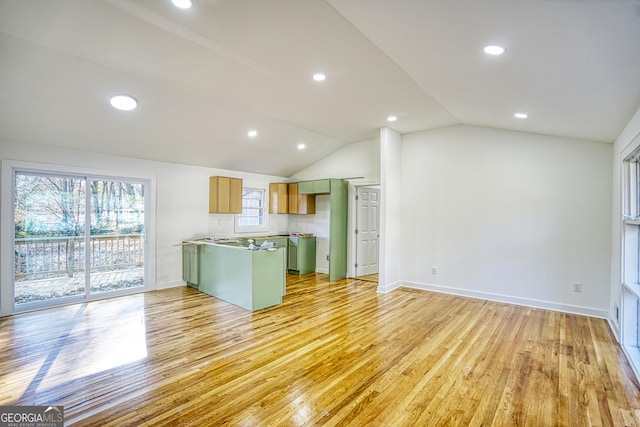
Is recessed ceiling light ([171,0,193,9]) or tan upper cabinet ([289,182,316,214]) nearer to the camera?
recessed ceiling light ([171,0,193,9])

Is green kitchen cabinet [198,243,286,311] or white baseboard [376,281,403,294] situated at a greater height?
green kitchen cabinet [198,243,286,311]

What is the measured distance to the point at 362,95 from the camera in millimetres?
3994

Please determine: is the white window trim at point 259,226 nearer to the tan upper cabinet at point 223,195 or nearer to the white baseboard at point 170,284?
the tan upper cabinet at point 223,195

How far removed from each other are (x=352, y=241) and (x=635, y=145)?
4520 mm

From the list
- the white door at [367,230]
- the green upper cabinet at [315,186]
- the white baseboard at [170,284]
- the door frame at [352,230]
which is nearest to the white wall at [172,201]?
the white baseboard at [170,284]

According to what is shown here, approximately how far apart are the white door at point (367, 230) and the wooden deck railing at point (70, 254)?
4201 mm

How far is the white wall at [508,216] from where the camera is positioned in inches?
164

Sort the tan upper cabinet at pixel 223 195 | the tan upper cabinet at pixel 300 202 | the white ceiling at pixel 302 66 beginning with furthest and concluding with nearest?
the tan upper cabinet at pixel 300 202, the tan upper cabinet at pixel 223 195, the white ceiling at pixel 302 66

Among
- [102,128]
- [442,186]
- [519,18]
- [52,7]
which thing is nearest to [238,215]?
[102,128]

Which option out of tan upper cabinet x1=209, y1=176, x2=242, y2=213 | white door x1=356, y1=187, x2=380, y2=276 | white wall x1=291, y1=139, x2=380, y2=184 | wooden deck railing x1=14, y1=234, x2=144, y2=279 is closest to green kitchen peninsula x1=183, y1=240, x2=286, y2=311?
tan upper cabinet x1=209, y1=176, x2=242, y2=213

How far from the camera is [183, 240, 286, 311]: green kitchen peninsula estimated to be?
427 cm

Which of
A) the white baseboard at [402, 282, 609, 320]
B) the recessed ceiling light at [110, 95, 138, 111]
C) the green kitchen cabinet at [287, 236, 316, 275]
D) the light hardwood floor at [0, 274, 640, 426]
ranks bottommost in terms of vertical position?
the light hardwood floor at [0, 274, 640, 426]

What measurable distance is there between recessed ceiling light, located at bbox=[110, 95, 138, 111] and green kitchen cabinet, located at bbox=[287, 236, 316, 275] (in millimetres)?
3988

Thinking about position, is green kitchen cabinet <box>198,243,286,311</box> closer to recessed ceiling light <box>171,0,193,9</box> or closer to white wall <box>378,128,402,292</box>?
white wall <box>378,128,402,292</box>
